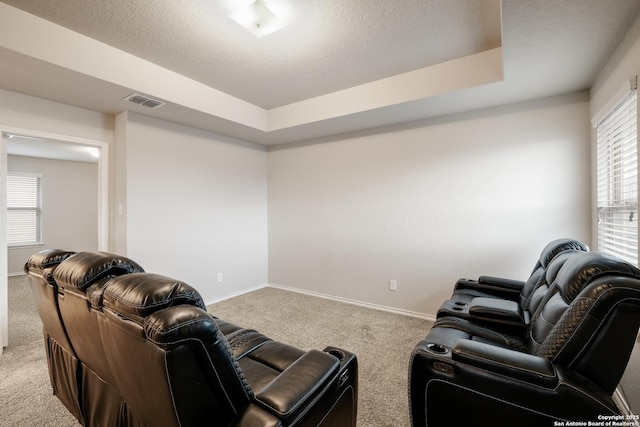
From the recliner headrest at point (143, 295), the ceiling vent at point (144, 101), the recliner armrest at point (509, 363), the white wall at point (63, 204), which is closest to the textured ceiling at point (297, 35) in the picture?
the ceiling vent at point (144, 101)

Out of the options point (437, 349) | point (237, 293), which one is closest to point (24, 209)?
point (237, 293)

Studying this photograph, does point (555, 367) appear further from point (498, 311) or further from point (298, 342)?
point (298, 342)

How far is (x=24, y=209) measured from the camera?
5.81 m

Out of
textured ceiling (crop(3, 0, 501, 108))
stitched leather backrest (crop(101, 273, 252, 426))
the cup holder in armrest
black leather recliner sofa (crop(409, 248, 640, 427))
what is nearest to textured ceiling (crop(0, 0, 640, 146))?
textured ceiling (crop(3, 0, 501, 108))

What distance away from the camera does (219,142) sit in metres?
4.18

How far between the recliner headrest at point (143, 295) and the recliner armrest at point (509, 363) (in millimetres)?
1200

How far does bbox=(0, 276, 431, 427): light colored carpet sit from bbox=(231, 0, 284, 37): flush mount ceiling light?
9.14 feet

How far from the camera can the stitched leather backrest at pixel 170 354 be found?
0.79 meters

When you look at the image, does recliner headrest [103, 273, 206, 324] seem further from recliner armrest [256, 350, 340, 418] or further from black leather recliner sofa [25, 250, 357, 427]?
recliner armrest [256, 350, 340, 418]

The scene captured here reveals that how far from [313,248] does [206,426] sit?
3.55m

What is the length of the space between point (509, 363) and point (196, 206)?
3.76m

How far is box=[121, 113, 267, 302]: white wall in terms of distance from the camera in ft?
10.8

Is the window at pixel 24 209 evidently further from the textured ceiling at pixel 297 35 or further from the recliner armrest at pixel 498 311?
the recliner armrest at pixel 498 311

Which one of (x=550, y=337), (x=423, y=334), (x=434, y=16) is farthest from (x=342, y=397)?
(x=434, y=16)
